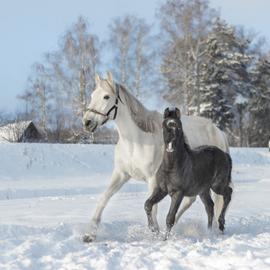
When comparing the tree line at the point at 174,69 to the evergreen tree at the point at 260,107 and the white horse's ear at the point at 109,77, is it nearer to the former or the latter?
the evergreen tree at the point at 260,107

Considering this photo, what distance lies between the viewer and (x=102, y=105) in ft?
20.3

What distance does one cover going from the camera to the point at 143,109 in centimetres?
656

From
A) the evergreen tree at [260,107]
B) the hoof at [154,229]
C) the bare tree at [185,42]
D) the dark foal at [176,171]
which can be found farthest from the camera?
the evergreen tree at [260,107]

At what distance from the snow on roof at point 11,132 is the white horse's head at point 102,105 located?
16.9 metres

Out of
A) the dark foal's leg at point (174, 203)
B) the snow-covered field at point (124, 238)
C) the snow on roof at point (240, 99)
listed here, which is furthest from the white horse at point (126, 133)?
the snow on roof at point (240, 99)

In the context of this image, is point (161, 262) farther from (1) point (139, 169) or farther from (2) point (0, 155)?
(2) point (0, 155)

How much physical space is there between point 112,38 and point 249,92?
11243 mm

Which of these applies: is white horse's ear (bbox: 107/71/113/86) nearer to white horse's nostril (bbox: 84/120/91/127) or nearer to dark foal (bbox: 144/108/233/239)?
white horse's nostril (bbox: 84/120/91/127)

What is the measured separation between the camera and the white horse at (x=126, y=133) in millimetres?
6113

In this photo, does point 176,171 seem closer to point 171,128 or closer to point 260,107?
point 171,128

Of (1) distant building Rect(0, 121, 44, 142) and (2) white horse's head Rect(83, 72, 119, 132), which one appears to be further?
(1) distant building Rect(0, 121, 44, 142)

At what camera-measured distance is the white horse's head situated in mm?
6105

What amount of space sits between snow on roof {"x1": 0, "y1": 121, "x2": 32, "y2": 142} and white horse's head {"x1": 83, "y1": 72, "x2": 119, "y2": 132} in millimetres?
16911

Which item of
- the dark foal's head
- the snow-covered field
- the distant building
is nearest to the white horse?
the snow-covered field
